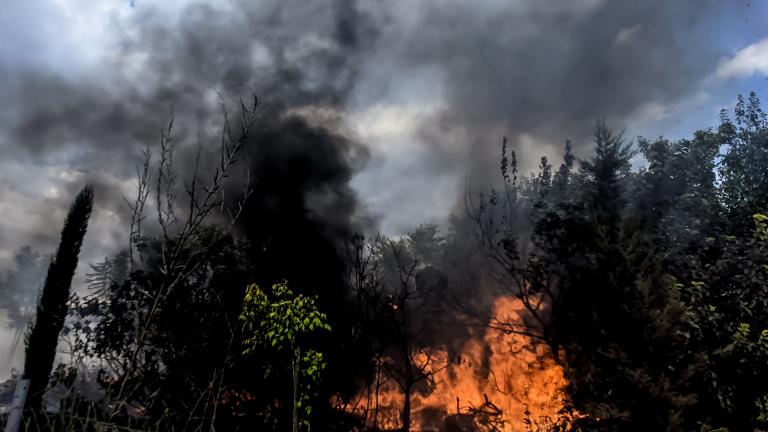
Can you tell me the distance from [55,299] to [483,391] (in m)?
21.5

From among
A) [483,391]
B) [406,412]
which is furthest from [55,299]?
[483,391]

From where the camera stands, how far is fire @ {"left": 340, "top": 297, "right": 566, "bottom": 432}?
59.1 feet

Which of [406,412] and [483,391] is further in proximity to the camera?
[483,391]

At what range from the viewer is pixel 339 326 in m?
19.0

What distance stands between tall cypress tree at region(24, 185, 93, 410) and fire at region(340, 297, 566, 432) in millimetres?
14472

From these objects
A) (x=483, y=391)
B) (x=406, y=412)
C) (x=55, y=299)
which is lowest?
(x=406, y=412)

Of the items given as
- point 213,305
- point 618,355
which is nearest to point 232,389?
point 213,305

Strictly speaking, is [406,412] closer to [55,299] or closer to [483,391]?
[483,391]

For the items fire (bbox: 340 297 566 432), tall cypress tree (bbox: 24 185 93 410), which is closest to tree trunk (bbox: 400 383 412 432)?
fire (bbox: 340 297 566 432)

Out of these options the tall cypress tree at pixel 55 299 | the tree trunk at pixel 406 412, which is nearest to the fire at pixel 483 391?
the tree trunk at pixel 406 412

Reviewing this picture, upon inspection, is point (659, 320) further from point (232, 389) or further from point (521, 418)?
point (232, 389)

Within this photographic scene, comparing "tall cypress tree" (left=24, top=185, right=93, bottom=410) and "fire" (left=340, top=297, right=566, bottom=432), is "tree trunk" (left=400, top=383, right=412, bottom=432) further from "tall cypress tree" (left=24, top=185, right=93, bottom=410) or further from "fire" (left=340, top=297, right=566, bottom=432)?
"tall cypress tree" (left=24, top=185, right=93, bottom=410)

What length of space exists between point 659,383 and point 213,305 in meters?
14.8

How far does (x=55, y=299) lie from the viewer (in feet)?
63.3
